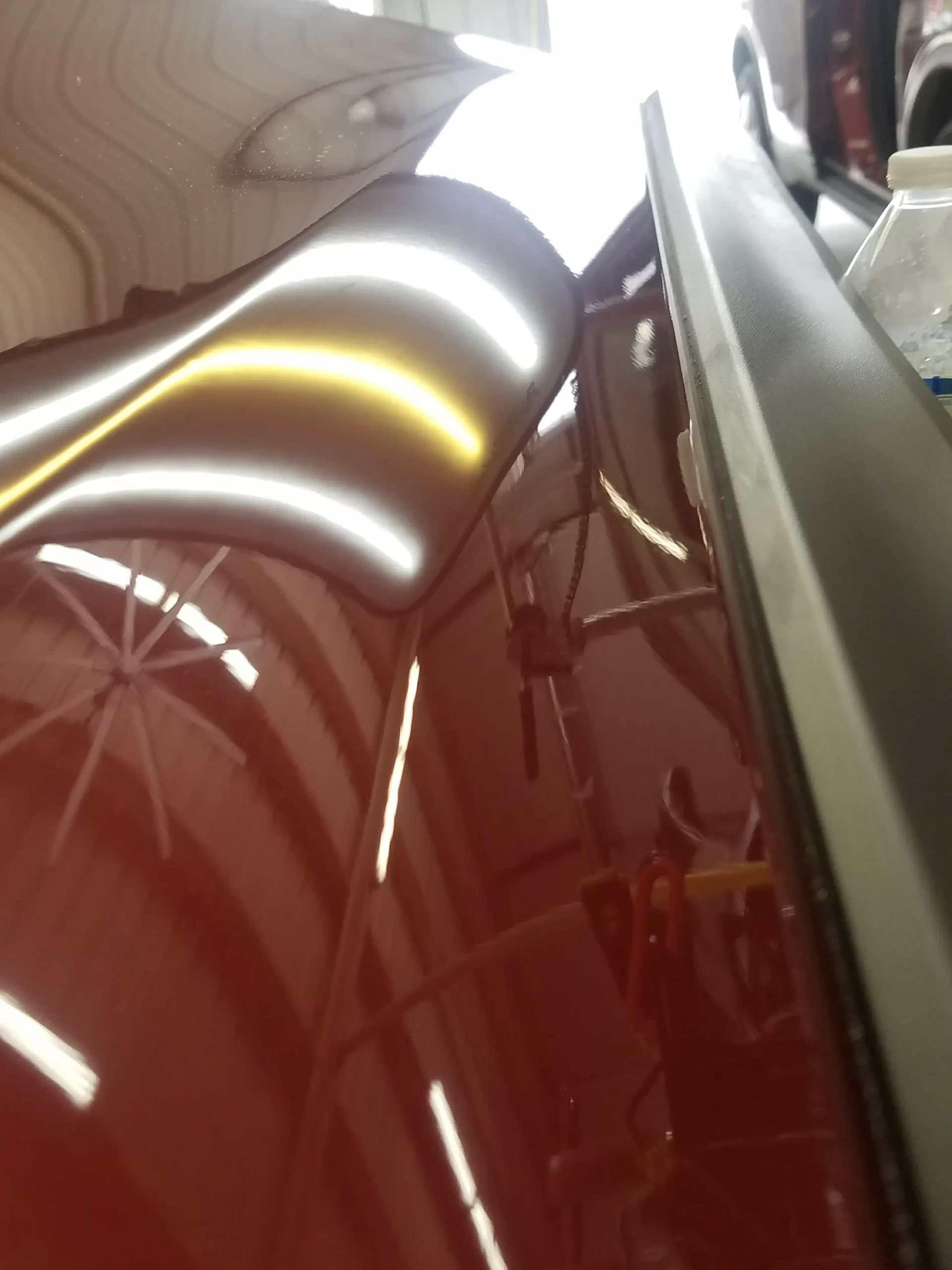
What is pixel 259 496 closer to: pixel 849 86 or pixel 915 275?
pixel 915 275

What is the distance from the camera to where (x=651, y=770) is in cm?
28

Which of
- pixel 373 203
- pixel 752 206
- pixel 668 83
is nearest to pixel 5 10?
pixel 373 203

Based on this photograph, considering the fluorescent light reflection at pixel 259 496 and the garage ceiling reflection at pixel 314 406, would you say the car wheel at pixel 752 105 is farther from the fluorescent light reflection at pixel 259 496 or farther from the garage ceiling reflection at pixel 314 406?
the fluorescent light reflection at pixel 259 496

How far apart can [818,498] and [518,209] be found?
15.3 inches

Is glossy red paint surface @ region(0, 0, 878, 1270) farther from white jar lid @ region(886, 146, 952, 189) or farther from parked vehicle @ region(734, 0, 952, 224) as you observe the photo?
parked vehicle @ region(734, 0, 952, 224)

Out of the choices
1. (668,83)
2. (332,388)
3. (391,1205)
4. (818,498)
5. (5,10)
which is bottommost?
(391,1205)

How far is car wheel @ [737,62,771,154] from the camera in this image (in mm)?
2121

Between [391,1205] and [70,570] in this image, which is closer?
[391,1205]

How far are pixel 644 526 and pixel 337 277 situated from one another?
0.26 m

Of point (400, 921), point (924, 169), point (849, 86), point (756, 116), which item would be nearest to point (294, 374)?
point (400, 921)

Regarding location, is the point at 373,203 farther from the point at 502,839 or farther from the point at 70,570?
the point at 502,839

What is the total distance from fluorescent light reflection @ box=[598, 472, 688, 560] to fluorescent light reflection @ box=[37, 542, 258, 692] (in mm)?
157

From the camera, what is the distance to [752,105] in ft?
7.29

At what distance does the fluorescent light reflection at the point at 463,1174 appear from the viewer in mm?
194
